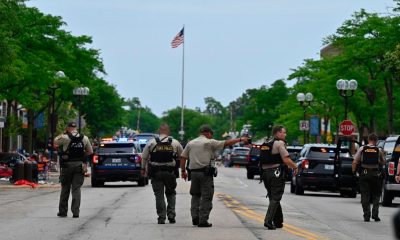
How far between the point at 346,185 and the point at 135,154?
8117 mm

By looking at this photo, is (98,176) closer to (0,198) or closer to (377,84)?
(0,198)

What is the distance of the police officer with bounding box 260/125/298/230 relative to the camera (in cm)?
1789

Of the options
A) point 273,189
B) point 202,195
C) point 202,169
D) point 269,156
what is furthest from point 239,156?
point 273,189

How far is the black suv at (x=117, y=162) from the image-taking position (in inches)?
1476

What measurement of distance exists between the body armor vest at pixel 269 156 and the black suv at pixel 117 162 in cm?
1962

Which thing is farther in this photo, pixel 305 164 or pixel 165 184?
pixel 305 164

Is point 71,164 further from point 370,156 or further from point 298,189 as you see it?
point 298,189

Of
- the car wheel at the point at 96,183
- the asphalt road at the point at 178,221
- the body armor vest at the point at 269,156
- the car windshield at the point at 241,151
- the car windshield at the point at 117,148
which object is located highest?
the car windshield at the point at 241,151

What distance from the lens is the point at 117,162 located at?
37500 millimetres

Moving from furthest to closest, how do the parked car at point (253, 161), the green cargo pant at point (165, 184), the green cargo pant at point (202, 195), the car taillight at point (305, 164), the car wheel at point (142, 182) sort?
1. the parked car at point (253, 161)
2. the car wheel at point (142, 182)
3. the car taillight at point (305, 164)
4. the green cargo pant at point (165, 184)
5. the green cargo pant at point (202, 195)

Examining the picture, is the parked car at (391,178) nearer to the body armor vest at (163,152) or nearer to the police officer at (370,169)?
the police officer at (370,169)

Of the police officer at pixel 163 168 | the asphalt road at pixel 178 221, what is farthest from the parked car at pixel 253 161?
the police officer at pixel 163 168

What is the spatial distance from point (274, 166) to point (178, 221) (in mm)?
2564

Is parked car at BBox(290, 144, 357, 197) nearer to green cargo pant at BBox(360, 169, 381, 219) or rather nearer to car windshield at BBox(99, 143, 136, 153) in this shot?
car windshield at BBox(99, 143, 136, 153)
